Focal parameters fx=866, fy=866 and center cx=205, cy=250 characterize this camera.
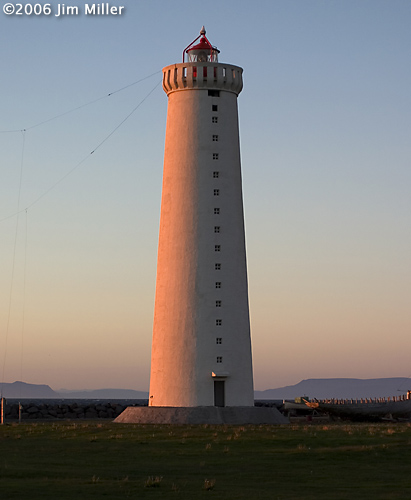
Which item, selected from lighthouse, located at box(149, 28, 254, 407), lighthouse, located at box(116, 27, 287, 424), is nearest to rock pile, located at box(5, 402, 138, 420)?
lighthouse, located at box(116, 27, 287, 424)

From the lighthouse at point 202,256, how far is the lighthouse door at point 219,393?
61 millimetres

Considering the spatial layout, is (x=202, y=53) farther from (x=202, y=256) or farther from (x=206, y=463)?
(x=206, y=463)

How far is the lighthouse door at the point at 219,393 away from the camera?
53.0 m

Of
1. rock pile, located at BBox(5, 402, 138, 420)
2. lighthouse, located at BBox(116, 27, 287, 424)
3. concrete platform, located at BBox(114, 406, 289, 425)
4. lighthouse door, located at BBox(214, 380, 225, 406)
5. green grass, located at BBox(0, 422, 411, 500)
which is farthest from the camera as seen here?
rock pile, located at BBox(5, 402, 138, 420)

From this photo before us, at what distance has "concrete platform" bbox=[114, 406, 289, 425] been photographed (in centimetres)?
5069

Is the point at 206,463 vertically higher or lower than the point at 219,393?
lower

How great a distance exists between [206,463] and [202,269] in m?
23.3

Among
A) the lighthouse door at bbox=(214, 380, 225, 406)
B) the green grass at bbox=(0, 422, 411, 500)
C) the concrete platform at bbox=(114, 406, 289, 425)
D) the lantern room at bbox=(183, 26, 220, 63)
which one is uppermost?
the lantern room at bbox=(183, 26, 220, 63)

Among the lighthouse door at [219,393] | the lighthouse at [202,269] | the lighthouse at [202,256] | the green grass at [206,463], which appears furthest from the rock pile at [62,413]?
the green grass at [206,463]

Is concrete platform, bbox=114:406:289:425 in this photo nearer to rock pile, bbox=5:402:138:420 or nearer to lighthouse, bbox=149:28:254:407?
lighthouse, bbox=149:28:254:407

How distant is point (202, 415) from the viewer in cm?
5094

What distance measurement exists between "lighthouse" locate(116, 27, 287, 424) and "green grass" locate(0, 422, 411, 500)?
785cm

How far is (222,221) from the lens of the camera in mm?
53438

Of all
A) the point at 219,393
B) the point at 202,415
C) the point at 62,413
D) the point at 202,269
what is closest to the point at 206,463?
the point at 202,415
